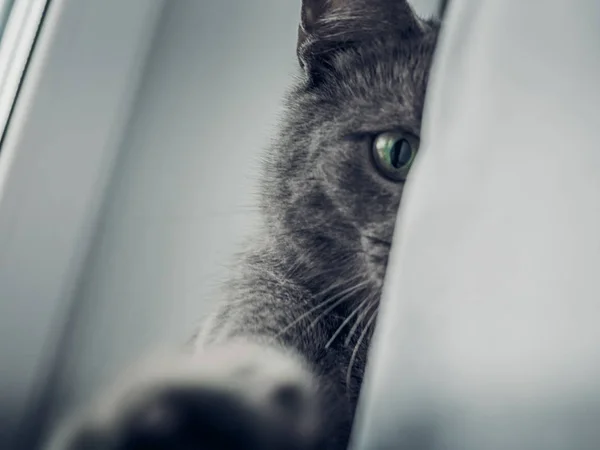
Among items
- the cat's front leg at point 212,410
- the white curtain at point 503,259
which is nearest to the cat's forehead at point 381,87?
the white curtain at point 503,259

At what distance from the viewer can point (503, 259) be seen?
17.8 inches

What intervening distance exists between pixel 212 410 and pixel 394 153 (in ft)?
1.02

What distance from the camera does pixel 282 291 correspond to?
66 cm

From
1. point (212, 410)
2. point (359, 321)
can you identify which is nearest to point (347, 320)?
point (359, 321)

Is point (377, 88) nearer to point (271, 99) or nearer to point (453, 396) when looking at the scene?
point (271, 99)

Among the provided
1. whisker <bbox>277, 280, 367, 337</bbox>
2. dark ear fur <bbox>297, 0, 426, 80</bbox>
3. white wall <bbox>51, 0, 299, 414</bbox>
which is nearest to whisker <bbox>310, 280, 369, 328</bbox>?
whisker <bbox>277, 280, 367, 337</bbox>

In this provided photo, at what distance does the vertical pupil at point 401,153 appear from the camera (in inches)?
25.7

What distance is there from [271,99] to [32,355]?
0.35 metres

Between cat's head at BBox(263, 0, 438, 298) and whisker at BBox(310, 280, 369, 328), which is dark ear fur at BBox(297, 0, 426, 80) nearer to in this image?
cat's head at BBox(263, 0, 438, 298)

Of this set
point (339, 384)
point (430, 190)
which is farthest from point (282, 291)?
point (430, 190)

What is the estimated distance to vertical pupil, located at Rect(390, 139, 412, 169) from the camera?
65 centimetres

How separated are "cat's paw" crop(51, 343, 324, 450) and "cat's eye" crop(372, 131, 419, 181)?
227 millimetres

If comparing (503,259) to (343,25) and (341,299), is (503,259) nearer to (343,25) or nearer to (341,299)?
(341,299)

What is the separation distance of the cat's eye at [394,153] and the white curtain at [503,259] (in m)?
0.15
